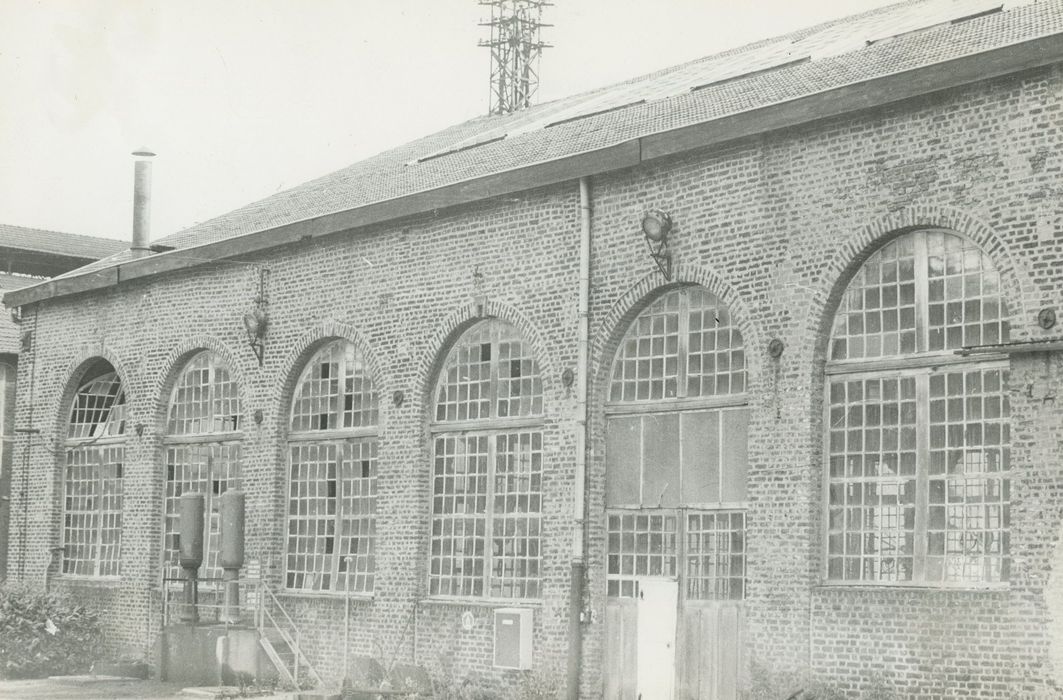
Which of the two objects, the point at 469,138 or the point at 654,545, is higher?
the point at 469,138

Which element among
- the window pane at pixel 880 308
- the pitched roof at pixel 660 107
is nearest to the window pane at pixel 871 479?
the window pane at pixel 880 308

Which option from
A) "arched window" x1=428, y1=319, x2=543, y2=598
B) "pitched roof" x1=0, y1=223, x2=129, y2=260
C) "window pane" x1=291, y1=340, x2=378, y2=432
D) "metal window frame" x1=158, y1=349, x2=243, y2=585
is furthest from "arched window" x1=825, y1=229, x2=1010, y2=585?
"pitched roof" x1=0, y1=223, x2=129, y2=260

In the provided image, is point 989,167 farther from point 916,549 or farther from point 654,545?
point 654,545

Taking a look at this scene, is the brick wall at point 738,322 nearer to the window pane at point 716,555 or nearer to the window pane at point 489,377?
the window pane at point 489,377

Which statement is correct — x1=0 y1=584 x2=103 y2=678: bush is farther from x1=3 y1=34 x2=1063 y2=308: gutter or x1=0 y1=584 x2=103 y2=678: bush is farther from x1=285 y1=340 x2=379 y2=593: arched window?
x1=3 y1=34 x2=1063 y2=308: gutter

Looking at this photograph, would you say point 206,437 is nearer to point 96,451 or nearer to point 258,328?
point 258,328

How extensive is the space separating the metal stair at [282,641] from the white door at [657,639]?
18.3 ft

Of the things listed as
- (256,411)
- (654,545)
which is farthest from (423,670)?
(256,411)

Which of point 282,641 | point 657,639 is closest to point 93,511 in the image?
point 282,641

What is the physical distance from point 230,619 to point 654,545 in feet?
25.2

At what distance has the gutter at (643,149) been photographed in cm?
1416

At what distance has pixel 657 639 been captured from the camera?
16734 millimetres

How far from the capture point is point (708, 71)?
22984 mm

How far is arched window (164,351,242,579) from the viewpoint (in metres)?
23.5
